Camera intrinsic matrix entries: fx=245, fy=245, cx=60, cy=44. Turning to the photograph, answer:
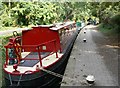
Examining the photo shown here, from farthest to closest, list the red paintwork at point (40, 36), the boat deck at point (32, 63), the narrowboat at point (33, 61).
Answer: the red paintwork at point (40, 36), the boat deck at point (32, 63), the narrowboat at point (33, 61)

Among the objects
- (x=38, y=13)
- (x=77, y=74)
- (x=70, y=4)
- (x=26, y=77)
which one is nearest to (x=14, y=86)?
(x=26, y=77)

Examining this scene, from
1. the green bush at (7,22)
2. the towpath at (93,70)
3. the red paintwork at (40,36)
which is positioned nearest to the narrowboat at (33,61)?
the red paintwork at (40,36)

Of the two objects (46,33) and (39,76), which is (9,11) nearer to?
(46,33)

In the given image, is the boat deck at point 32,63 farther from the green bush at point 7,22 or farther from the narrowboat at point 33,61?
the green bush at point 7,22

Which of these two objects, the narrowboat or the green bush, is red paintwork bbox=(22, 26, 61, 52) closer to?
the narrowboat

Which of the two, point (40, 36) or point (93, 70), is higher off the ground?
point (40, 36)

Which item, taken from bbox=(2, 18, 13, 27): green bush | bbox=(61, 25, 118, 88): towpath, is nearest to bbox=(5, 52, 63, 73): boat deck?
bbox=(61, 25, 118, 88): towpath

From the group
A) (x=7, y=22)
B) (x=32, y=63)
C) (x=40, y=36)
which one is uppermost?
(x=40, y=36)

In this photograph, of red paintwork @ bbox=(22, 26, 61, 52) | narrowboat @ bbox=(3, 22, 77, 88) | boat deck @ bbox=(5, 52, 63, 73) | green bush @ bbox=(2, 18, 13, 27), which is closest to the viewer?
narrowboat @ bbox=(3, 22, 77, 88)

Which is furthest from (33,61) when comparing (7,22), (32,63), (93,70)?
(7,22)

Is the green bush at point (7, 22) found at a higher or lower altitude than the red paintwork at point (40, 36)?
lower

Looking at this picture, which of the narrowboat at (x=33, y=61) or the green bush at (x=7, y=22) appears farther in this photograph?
the green bush at (x=7, y=22)

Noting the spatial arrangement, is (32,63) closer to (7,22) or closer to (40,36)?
(40,36)

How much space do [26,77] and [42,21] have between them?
27.2 m
